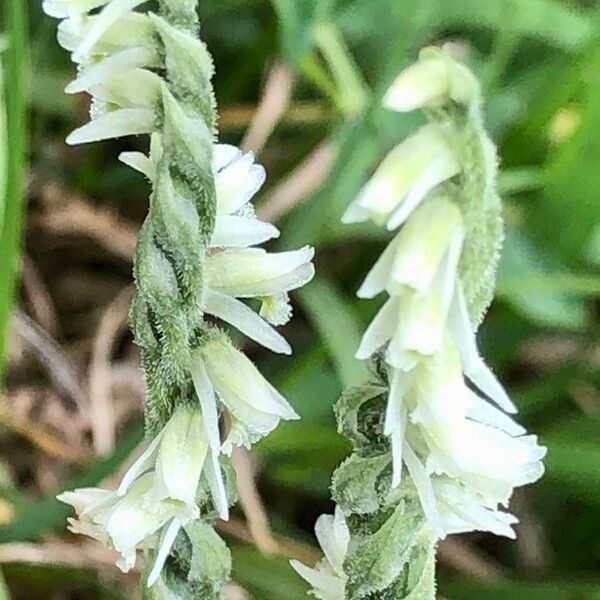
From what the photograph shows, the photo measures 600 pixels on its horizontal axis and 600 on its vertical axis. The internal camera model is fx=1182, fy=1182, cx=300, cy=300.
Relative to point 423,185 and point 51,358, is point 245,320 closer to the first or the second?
point 423,185

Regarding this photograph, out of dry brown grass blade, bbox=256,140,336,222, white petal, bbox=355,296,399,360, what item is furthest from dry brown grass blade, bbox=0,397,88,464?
white petal, bbox=355,296,399,360

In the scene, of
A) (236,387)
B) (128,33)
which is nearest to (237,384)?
(236,387)

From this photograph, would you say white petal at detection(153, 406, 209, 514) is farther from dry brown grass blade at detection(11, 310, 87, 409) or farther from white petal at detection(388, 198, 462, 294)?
dry brown grass blade at detection(11, 310, 87, 409)

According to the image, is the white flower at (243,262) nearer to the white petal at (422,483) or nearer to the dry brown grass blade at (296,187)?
the white petal at (422,483)

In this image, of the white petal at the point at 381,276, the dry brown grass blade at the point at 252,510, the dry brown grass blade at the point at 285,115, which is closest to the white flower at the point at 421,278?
the white petal at the point at 381,276

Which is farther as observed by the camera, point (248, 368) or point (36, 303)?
point (36, 303)

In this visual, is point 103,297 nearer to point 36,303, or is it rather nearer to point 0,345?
point 36,303

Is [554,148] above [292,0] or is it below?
below

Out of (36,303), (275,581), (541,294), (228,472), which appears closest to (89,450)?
(36,303)
